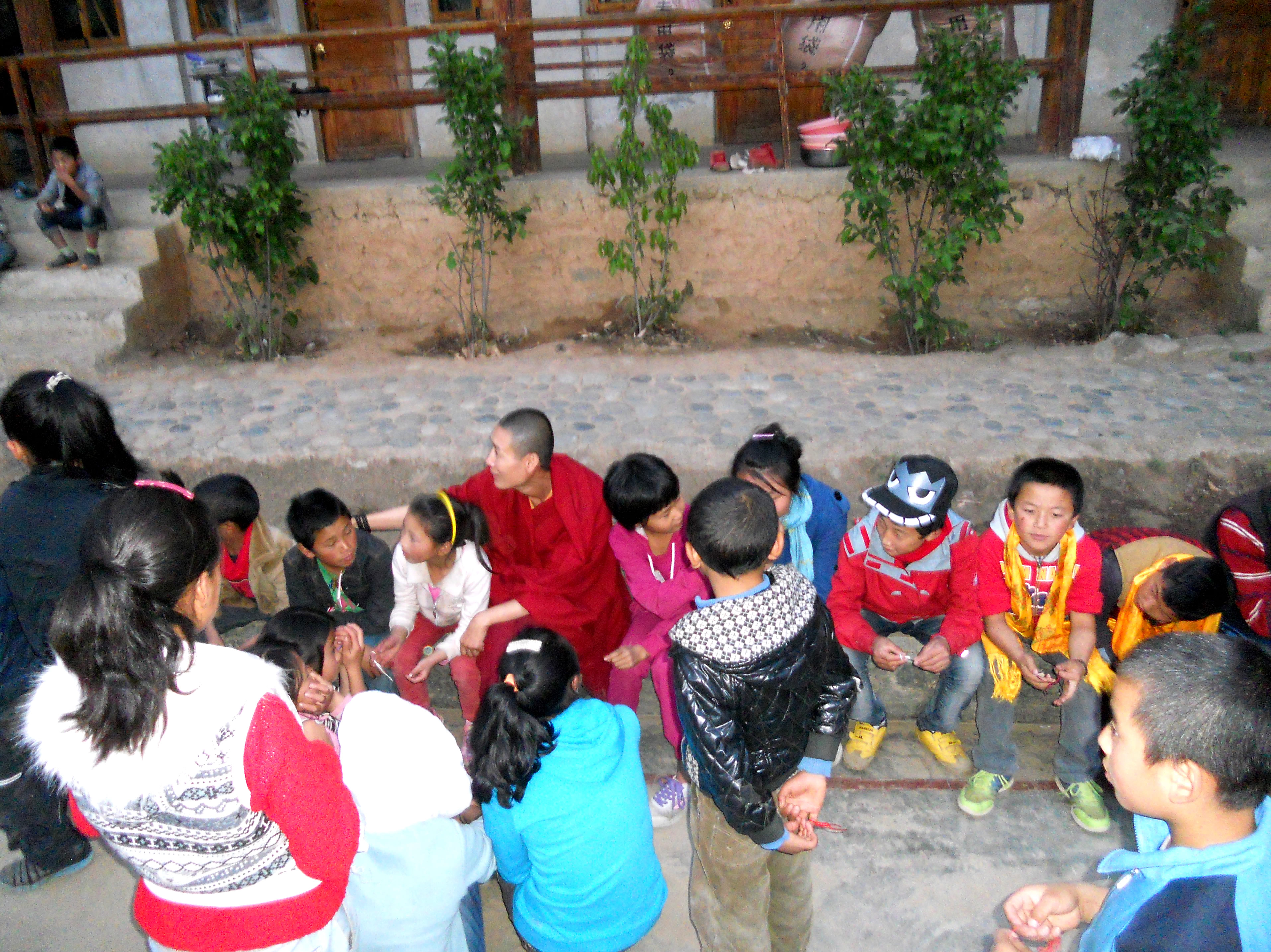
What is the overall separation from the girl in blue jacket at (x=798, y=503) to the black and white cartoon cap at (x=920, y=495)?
0.97 ft

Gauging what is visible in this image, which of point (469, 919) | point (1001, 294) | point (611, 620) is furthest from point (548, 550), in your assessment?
point (1001, 294)

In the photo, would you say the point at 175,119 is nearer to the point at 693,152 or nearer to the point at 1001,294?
the point at 693,152

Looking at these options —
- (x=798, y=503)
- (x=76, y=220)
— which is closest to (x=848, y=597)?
(x=798, y=503)

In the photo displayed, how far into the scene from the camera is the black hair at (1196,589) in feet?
8.15

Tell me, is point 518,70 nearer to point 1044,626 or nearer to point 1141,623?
point 1044,626

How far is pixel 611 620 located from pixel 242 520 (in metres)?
1.31

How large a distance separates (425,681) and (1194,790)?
96.2 inches

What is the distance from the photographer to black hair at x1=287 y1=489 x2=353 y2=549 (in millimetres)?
2867

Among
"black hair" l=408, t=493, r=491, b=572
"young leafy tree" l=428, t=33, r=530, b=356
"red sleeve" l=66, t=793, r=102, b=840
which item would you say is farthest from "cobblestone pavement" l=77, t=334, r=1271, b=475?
"red sleeve" l=66, t=793, r=102, b=840

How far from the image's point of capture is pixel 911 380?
16.6 feet

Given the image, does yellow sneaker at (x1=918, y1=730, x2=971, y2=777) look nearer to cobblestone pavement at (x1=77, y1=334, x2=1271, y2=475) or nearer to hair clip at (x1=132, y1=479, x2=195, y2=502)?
cobblestone pavement at (x1=77, y1=334, x2=1271, y2=475)

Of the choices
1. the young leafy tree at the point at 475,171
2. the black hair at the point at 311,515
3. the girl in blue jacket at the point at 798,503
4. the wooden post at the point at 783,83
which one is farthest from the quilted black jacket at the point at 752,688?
the wooden post at the point at 783,83

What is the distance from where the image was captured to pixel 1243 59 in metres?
7.64

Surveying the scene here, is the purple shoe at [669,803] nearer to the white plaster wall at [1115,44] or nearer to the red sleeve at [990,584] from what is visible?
the red sleeve at [990,584]
